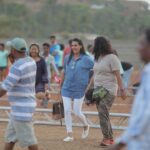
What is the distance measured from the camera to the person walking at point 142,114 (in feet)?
17.1

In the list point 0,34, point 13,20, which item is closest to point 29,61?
point 0,34

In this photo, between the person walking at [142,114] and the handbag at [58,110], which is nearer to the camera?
the person walking at [142,114]

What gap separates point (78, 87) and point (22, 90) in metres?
2.88

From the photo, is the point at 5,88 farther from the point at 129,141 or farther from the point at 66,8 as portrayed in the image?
the point at 66,8

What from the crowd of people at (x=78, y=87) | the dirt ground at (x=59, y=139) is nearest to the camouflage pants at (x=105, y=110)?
the crowd of people at (x=78, y=87)

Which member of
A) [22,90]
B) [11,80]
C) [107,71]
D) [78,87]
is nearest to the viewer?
[11,80]

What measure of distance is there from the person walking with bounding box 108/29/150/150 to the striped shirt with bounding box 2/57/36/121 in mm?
2843

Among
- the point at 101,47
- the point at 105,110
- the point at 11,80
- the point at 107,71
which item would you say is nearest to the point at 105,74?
the point at 107,71

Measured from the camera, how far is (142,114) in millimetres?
5191

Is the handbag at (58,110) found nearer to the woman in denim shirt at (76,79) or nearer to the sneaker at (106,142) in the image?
A: the woman in denim shirt at (76,79)

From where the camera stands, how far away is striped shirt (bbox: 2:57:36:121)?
26.3 feet

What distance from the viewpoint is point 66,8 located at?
79938 millimetres

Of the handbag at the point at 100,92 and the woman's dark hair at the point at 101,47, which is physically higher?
the woman's dark hair at the point at 101,47

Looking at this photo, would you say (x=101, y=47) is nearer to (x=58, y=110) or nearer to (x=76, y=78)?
(x=76, y=78)
